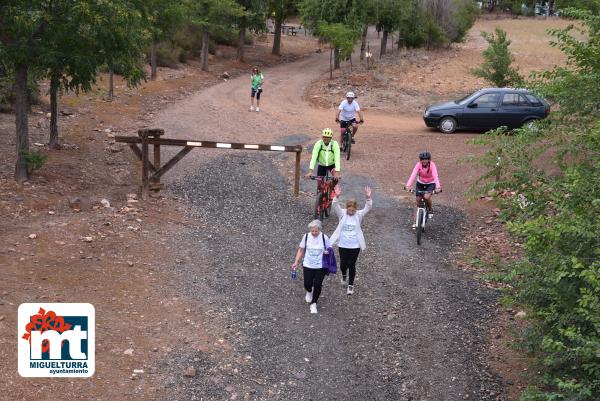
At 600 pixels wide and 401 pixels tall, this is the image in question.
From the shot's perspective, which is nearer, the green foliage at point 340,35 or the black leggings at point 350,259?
the black leggings at point 350,259

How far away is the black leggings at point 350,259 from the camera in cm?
973

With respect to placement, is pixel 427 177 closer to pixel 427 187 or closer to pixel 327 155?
pixel 427 187

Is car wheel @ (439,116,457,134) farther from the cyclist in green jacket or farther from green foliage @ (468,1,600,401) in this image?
green foliage @ (468,1,600,401)

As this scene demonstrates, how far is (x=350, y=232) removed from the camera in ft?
31.5

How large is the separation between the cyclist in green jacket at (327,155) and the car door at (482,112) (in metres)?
10.1

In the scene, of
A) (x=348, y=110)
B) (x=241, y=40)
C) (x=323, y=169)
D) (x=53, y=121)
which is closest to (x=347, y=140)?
(x=348, y=110)

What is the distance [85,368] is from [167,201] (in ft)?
21.9

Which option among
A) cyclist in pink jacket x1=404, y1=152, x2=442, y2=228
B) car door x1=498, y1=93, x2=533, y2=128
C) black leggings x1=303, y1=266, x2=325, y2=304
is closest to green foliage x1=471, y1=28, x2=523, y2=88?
car door x1=498, y1=93, x2=533, y2=128

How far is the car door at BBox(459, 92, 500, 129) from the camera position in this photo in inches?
839

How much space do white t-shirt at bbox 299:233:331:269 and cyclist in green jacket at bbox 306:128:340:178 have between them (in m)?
3.54

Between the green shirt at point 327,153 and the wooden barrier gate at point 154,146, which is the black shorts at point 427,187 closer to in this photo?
the green shirt at point 327,153

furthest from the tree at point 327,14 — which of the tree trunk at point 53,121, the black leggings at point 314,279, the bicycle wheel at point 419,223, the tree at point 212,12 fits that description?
the black leggings at point 314,279

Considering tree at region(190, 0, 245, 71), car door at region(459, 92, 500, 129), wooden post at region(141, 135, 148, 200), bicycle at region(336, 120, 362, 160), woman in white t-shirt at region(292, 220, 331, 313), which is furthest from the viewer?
tree at region(190, 0, 245, 71)

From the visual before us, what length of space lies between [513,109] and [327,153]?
10.7 metres
